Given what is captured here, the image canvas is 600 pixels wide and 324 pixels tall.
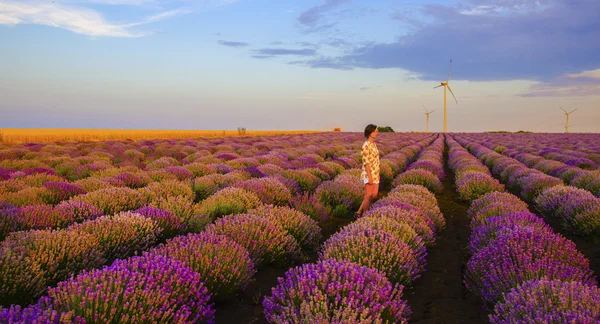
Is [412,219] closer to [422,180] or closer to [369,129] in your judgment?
[369,129]

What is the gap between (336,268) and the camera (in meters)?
3.49

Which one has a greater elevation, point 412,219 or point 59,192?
point 59,192

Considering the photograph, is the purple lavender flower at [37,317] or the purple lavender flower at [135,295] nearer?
the purple lavender flower at [37,317]

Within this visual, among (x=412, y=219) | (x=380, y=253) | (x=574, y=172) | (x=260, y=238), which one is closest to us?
(x=380, y=253)

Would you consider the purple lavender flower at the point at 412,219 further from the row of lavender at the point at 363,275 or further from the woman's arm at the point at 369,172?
the woman's arm at the point at 369,172

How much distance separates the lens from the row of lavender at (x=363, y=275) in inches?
115

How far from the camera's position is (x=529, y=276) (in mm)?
3674

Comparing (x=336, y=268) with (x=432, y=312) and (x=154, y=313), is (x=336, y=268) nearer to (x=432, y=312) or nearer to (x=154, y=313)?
(x=432, y=312)

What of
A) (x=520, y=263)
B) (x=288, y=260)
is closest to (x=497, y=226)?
(x=520, y=263)

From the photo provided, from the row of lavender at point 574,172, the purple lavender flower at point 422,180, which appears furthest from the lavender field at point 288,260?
the row of lavender at point 574,172

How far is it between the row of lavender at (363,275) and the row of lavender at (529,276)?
705 millimetres

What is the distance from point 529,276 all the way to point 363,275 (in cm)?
158

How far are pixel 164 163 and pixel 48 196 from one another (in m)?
6.03

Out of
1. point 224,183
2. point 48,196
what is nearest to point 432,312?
point 224,183
